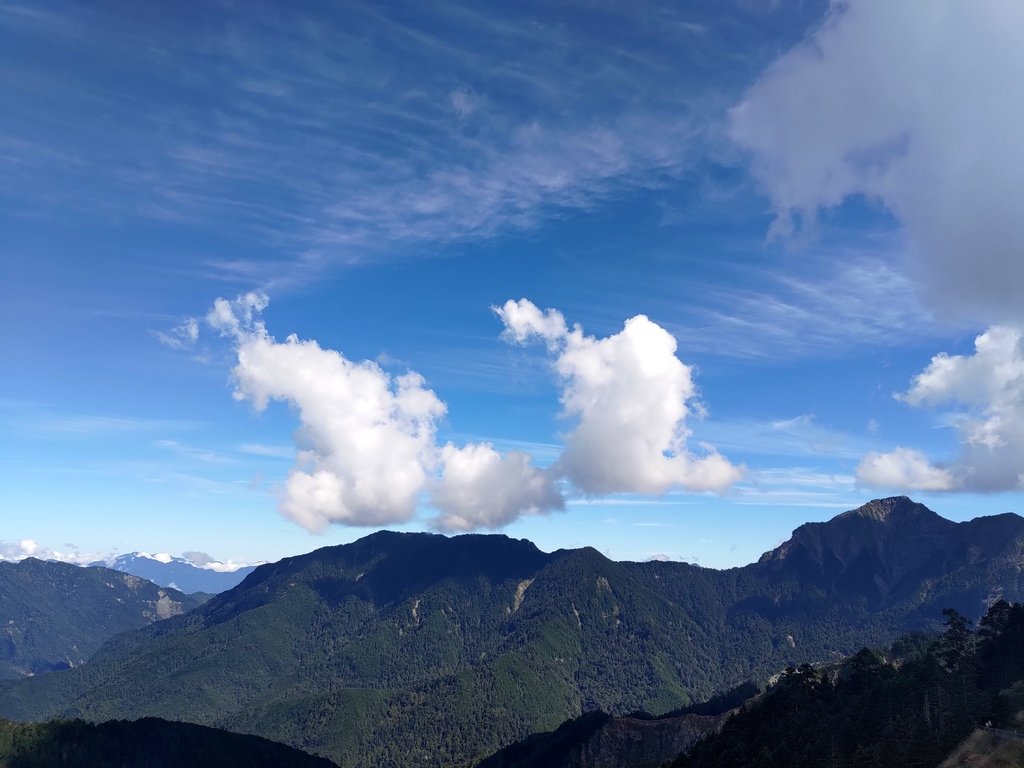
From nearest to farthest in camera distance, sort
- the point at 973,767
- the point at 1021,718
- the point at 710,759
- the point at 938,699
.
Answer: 1. the point at 973,767
2. the point at 1021,718
3. the point at 938,699
4. the point at 710,759

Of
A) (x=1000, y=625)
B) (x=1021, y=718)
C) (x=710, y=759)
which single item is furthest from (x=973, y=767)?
(x=1000, y=625)

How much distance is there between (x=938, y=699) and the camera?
158000 mm

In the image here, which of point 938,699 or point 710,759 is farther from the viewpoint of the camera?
point 710,759

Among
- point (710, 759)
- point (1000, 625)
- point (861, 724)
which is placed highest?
point (1000, 625)

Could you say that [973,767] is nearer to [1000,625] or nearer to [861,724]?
[861,724]

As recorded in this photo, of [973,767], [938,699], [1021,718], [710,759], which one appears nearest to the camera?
[973,767]

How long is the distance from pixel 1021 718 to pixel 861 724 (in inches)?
1708

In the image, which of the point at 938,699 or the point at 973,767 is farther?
the point at 938,699

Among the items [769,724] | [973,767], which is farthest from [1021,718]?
[769,724]

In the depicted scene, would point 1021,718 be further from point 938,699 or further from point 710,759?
point 710,759

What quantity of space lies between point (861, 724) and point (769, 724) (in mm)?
37164

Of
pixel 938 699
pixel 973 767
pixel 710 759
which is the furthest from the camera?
pixel 710 759

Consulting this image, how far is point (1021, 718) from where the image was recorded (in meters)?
126

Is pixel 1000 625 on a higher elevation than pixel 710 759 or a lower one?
higher
